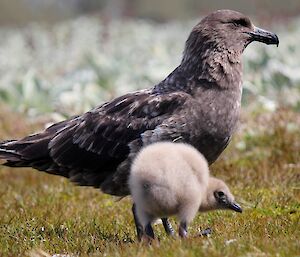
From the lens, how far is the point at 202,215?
736 centimetres

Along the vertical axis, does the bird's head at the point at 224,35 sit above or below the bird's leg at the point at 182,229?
above

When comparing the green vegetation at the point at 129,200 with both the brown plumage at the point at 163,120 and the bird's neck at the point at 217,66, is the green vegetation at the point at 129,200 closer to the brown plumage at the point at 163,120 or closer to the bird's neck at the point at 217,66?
the brown plumage at the point at 163,120

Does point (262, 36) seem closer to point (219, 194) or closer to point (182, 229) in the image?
point (219, 194)

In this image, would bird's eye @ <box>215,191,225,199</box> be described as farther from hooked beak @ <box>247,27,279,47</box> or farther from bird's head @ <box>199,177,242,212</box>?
hooked beak @ <box>247,27,279,47</box>

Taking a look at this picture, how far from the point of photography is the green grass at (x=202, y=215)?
17.6ft

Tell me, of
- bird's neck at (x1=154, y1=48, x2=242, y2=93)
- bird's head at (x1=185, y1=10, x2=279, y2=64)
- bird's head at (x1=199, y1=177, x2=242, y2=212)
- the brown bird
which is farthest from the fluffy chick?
bird's head at (x1=185, y1=10, x2=279, y2=64)

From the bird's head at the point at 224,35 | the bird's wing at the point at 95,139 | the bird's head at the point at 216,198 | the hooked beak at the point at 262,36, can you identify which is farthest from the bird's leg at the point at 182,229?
the hooked beak at the point at 262,36

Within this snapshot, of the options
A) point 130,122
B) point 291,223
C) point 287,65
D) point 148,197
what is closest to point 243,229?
point 291,223

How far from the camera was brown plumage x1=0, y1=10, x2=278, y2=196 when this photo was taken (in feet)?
22.4

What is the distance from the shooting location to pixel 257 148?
10023 millimetres

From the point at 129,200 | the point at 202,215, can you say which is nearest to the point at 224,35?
the point at 202,215

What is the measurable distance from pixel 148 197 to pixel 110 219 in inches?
69.4

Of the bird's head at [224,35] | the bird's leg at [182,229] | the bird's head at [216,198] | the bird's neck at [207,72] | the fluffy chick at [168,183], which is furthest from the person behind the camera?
the bird's head at [224,35]

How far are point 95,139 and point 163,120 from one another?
2.36 ft
